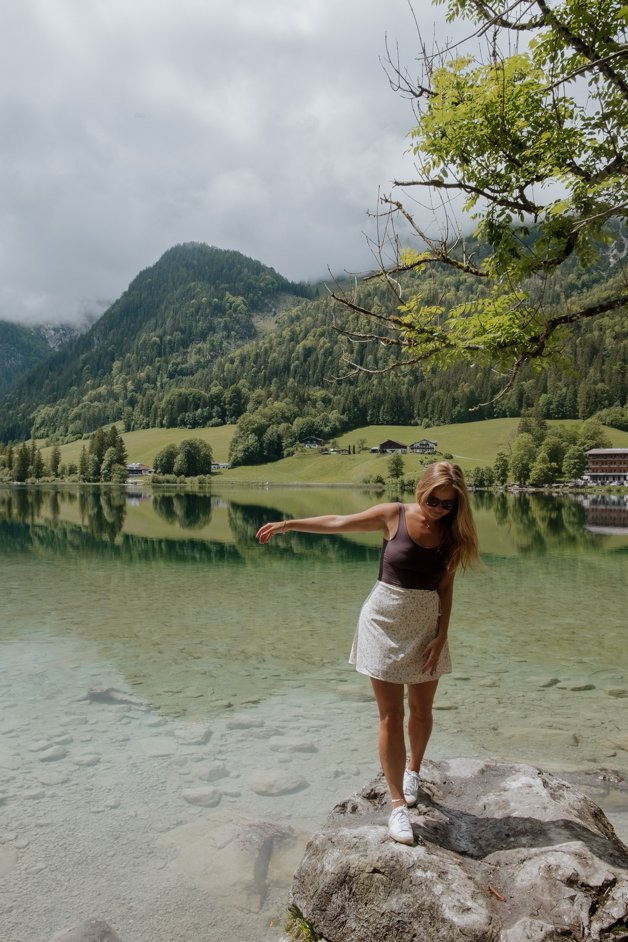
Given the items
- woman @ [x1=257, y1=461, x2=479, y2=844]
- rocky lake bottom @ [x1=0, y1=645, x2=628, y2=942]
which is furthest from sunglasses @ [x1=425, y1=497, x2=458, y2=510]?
rocky lake bottom @ [x1=0, y1=645, x2=628, y2=942]

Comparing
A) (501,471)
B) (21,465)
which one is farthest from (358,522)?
(21,465)

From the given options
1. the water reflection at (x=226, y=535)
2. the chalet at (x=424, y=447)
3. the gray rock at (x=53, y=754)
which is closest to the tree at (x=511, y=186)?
the gray rock at (x=53, y=754)

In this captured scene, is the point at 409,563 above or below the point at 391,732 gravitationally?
above

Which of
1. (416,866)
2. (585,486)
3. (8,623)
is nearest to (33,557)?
(8,623)

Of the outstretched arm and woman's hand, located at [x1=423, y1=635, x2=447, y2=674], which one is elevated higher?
the outstretched arm

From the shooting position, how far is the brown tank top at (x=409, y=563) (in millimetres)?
5609

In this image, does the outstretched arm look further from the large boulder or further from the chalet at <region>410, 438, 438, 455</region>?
the chalet at <region>410, 438, 438, 455</region>

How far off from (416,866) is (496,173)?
8.17 metres

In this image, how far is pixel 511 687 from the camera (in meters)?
13.5

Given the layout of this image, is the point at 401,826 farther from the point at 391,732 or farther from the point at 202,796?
the point at 202,796

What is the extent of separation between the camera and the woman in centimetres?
560

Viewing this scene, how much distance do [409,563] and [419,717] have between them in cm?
160

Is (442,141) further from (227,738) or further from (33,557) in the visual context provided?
(33,557)

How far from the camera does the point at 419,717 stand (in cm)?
609
